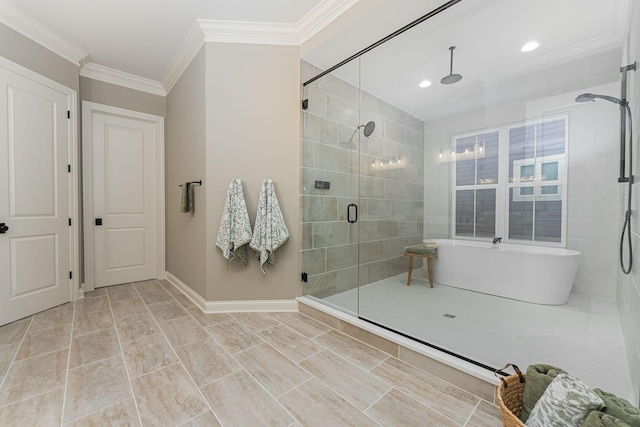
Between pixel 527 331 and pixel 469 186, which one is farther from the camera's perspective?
pixel 469 186

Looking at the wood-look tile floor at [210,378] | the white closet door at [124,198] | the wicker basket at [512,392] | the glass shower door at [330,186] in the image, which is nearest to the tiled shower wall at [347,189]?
the glass shower door at [330,186]

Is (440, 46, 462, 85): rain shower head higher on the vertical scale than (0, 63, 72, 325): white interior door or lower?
higher

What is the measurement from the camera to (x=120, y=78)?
333 centimetres

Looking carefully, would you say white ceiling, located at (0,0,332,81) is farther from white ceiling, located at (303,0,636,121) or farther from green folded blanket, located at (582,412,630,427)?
green folded blanket, located at (582,412,630,427)

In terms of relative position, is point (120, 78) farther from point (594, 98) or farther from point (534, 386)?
point (534, 386)

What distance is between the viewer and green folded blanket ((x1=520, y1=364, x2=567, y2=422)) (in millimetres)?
1138

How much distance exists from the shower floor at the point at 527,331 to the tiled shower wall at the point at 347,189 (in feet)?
1.98

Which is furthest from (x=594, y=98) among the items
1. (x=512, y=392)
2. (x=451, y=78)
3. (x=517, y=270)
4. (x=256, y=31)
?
(x=256, y=31)

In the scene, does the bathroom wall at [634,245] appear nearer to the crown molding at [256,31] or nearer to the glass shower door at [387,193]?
the glass shower door at [387,193]

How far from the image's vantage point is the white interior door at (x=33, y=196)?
2352 millimetres

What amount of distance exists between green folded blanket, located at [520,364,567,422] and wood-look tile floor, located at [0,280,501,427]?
0.71 feet

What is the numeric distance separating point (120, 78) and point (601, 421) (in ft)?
16.0

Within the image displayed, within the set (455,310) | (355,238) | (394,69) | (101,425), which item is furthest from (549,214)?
(101,425)

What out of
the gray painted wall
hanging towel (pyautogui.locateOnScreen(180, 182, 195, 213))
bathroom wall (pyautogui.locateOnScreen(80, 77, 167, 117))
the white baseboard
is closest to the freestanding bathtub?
the white baseboard
